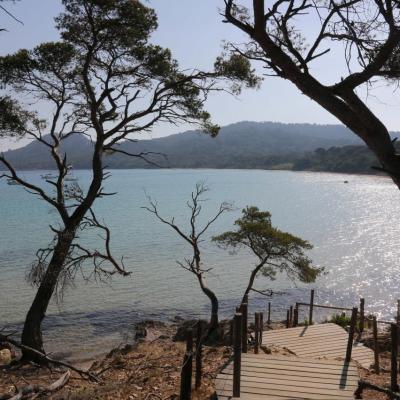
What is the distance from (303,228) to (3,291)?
4084 centimetres

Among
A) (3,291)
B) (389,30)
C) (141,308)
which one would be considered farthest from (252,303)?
(389,30)

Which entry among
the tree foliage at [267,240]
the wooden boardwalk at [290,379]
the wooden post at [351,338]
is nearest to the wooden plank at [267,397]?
the wooden boardwalk at [290,379]

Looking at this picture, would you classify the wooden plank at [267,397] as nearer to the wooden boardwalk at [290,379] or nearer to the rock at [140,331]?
the wooden boardwalk at [290,379]

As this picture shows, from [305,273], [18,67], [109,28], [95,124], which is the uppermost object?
[109,28]

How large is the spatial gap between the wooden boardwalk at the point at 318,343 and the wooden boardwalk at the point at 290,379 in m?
4.27

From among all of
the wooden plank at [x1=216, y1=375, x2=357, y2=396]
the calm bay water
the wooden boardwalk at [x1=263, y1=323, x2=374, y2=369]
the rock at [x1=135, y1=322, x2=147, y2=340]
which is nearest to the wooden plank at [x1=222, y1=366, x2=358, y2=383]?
the wooden plank at [x1=216, y1=375, x2=357, y2=396]

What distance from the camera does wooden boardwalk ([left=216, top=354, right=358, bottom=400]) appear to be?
23.7 ft

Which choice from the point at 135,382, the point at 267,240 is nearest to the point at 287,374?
the point at 135,382

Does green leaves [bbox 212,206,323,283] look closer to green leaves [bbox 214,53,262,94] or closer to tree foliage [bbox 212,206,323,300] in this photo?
tree foliage [bbox 212,206,323,300]

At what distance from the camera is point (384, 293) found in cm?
3291

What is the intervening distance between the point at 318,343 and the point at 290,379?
20.5 feet

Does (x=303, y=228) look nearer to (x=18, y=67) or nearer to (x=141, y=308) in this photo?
(x=141, y=308)

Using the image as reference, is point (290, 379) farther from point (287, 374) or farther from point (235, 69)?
point (235, 69)

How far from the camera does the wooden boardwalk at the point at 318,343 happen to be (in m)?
12.8
